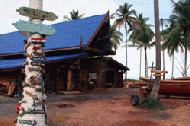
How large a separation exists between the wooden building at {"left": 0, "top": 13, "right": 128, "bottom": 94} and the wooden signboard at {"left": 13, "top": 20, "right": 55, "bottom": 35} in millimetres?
18809

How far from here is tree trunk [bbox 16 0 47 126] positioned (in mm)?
8172

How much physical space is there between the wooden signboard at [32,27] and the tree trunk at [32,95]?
13 centimetres

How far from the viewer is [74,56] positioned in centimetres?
2916

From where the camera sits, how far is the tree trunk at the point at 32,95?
8172mm

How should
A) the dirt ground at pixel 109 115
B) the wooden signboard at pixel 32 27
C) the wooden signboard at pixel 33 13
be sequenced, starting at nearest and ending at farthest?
the wooden signboard at pixel 32 27 → the wooden signboard at pixel 33 13 → the dirt ground at pixel 109 115

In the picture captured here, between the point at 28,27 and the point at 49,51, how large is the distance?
934 inches

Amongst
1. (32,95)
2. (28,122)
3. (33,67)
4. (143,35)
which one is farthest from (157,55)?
(143,35)

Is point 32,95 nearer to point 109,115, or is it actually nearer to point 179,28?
point 109,115

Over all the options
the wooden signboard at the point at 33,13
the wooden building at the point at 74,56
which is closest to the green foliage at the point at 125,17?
the wooden building at the point at 74,56

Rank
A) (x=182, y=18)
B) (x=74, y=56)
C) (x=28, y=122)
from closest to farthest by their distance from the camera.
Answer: (x=28, y=122) < (x=74, y=56) < (x=182, y=18)

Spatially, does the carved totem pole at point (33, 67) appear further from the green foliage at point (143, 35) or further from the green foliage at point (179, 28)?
the green foliage at point (143, 35)

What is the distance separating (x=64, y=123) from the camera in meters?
14.1

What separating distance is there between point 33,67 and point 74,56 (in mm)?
20847

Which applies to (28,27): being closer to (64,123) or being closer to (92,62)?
(64,123)
